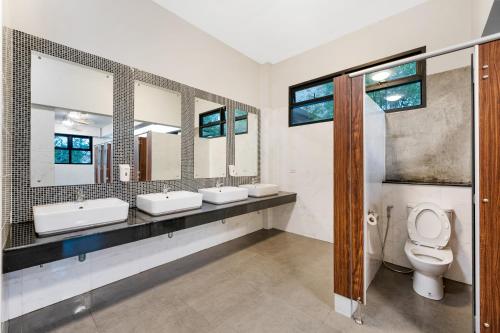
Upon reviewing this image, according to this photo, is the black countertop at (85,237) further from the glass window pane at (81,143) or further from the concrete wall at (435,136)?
the concrete wall at (435,136)

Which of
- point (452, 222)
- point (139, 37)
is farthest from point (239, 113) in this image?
point (452, 222)

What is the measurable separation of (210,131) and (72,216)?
1903mm

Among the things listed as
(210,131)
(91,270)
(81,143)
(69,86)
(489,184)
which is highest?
(69,86)

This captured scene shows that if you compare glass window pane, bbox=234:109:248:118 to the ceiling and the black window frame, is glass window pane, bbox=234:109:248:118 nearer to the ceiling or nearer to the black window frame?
the black window frame

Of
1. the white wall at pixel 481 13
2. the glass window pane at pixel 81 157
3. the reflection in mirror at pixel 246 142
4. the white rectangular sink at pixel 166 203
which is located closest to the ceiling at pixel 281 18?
the white wall at pixel 481 13

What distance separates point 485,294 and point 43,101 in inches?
134

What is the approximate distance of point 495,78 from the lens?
124cm

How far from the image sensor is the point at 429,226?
7.38 ft

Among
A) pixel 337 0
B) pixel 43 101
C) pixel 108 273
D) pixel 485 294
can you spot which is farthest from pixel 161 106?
pixel 485 294

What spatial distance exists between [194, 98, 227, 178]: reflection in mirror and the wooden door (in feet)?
8.65

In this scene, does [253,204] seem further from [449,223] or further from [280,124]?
[449,223]

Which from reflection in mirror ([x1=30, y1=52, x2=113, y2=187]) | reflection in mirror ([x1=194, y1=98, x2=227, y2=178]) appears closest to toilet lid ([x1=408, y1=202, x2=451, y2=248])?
reflection in mirror ([x1=194, y1=98, x2=227, y2=178])

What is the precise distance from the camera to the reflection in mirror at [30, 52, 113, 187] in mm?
1837

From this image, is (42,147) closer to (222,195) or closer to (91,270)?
(91,270)
